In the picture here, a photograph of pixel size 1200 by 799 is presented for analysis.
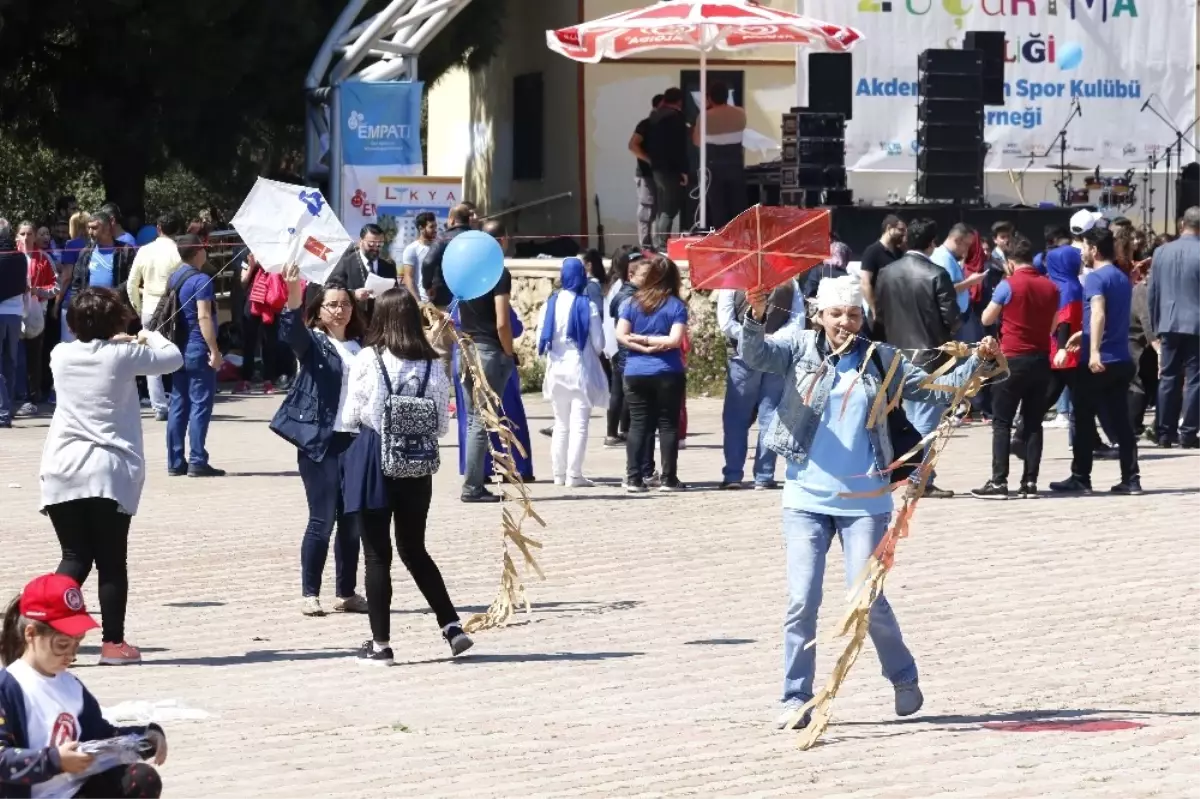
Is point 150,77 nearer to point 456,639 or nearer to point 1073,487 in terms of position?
point 1073,487

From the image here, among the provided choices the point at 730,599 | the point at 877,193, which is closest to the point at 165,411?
the point at 730,599

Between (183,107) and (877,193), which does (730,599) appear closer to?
(183,107)

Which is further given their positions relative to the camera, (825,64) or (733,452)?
(825,64)

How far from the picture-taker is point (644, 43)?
23922 mm

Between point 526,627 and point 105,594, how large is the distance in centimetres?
215

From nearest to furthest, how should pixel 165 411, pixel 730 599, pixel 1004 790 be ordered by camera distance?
pixel 1004 790 < pixel 730 599 < pixel 165 411

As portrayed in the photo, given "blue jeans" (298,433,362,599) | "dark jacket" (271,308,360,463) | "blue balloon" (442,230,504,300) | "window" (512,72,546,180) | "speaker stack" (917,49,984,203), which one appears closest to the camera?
"dark jacket" (271,308,360,463)

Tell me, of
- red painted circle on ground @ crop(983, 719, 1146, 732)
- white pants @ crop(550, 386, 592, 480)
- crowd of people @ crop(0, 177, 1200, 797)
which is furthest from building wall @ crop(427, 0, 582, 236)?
red painted circle on ground @ crop(983, 719, 1146, 732)

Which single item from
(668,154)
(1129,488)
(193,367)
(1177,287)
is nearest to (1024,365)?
(1129,488)

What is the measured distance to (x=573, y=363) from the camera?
1567 centimetres

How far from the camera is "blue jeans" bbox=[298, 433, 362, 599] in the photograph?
1103 cm

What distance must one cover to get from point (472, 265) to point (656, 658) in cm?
267

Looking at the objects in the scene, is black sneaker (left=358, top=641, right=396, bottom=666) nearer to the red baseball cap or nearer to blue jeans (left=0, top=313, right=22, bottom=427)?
the red baseball cap

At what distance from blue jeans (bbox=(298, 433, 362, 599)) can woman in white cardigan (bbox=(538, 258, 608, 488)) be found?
4.61m
